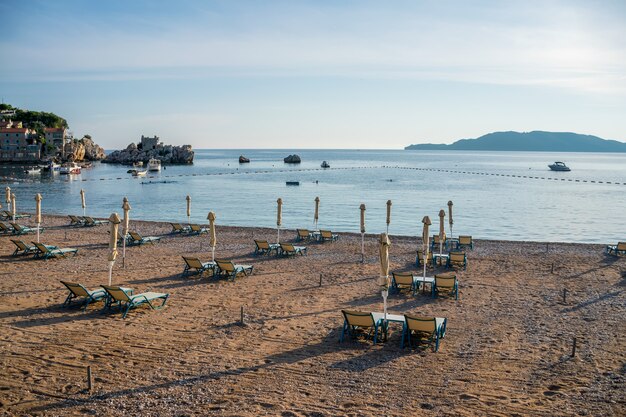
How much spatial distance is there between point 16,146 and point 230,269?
436 ft

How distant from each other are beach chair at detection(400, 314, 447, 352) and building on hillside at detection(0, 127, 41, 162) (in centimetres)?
13840

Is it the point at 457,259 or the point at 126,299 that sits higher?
the point at 457,259

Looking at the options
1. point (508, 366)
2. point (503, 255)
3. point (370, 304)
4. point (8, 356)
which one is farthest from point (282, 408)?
point (503, 255)

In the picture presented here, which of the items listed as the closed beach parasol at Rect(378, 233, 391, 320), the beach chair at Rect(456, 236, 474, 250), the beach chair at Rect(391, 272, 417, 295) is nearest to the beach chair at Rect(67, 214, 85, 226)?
the beach chair at Rect(456, 236, 474, 250)

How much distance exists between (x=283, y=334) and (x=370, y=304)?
3.42 m

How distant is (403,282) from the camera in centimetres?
1496

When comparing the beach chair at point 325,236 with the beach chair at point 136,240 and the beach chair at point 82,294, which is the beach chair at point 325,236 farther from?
the beach chair at point 82,294

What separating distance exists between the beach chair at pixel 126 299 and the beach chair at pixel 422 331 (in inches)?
234

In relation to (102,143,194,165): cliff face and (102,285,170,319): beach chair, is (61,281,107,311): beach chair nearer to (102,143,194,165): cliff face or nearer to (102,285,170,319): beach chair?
(102,285,170,319): beach chair

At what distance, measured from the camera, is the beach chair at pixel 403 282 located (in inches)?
586

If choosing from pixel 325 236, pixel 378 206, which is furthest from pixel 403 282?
pixel 378 206

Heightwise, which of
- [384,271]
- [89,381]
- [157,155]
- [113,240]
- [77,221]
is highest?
[157,155]

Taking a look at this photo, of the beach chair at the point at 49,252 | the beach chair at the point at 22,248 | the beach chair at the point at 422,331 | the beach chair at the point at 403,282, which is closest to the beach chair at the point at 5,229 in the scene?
the beach chair at the point at 22,248

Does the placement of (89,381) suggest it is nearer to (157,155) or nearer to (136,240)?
(136,240)
